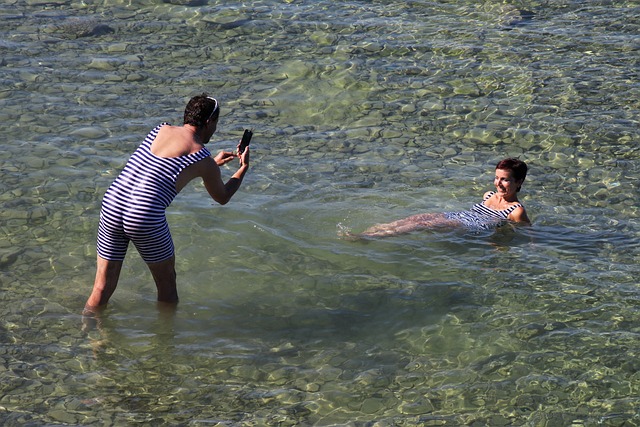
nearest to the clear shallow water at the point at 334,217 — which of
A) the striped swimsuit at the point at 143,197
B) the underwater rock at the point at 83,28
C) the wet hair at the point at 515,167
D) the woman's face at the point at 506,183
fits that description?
the underwater rock at the point at 83,28

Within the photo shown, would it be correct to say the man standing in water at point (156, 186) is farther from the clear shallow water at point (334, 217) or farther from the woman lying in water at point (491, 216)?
the woman lying in water at point (491, 216)

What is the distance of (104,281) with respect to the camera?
23.1 ft

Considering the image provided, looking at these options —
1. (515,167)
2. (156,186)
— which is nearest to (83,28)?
(515,167)

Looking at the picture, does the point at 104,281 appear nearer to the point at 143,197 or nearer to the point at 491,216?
the point at 143,197

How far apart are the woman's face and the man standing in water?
3556 mm

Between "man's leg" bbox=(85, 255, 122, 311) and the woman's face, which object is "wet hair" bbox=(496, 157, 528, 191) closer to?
the woman's face

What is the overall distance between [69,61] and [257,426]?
8.73 m

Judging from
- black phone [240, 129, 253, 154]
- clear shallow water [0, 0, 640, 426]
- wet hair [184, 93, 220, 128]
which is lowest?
clear shallow water [0, 0, 640, 426]

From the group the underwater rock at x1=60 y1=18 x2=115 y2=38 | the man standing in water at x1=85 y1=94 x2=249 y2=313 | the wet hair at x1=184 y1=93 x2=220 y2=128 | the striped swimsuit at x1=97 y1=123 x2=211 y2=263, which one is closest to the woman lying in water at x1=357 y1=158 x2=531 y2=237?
the man standing in water at x1=85 y1=94 x2=249 y2=313

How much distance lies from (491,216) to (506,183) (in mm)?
410

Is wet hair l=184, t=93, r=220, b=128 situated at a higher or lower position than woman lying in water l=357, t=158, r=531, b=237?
higher

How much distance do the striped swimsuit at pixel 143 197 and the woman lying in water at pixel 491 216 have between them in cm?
310

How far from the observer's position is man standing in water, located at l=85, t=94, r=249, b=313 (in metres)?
6.53

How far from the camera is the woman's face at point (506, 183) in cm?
923
